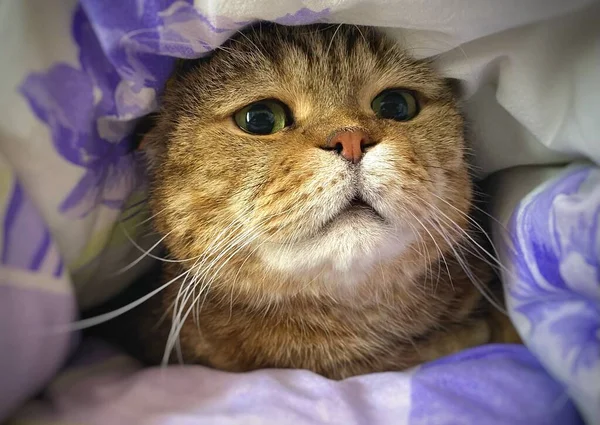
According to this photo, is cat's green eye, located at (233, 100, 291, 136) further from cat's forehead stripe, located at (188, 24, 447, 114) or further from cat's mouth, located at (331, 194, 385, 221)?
cat's mouth, located at (331, 194, 385, 221)

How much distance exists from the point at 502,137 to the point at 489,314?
1.11 ft

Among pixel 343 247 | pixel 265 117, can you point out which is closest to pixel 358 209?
pixel 343 247

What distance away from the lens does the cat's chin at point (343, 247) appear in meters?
0.71

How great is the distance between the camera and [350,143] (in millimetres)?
691

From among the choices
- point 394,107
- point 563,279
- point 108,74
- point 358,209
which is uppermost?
point 108,74

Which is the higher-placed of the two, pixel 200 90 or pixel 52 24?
pixel 52 24

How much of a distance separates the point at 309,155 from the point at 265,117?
155mm

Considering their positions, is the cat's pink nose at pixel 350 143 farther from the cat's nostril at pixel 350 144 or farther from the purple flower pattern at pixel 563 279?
the purple flower pattern at pixel 563 279

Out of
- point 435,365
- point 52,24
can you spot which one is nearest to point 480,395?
point 435,365

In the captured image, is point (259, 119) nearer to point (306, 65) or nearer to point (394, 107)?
point (306, 65)

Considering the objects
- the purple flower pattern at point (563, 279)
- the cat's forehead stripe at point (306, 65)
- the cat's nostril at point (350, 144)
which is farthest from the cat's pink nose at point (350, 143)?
the purple flower pattern at point (563, 279)

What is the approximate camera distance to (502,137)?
88cm

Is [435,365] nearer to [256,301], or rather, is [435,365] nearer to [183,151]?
[256,301]

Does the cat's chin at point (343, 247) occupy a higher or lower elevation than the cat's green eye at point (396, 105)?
lower
